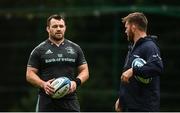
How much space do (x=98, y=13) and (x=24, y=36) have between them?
94.6 inches

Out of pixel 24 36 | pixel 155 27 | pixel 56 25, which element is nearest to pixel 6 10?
Result: pixel 24 36

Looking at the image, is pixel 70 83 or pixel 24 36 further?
pixel 24 36

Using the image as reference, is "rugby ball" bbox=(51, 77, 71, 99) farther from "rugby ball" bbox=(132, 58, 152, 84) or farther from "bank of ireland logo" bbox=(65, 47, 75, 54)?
"rugby ball" bbox=(132, 58, 152, 84)

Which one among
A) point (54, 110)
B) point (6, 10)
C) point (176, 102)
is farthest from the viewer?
point (6, 10)

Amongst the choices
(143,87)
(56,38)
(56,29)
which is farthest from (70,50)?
(143,87)

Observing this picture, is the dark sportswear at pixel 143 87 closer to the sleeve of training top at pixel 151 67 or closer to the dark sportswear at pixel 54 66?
the sleeve of training top at pixel 151 67

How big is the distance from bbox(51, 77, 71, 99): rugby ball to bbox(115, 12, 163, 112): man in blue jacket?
81 centimetres

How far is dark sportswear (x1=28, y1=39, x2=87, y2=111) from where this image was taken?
449 inches

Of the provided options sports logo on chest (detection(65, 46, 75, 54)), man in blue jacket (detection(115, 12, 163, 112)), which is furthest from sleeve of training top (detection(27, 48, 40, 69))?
man in blue jacket (detection(115, 12, 163, 112))

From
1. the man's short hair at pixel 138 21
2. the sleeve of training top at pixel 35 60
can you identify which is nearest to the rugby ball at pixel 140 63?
the man's short hair at pixel 138 21

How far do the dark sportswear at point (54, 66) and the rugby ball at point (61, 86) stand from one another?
0.17m

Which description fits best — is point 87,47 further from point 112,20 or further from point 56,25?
point 56,25

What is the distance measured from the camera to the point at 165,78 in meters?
21.2

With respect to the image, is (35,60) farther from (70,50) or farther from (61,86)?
(61,86)
